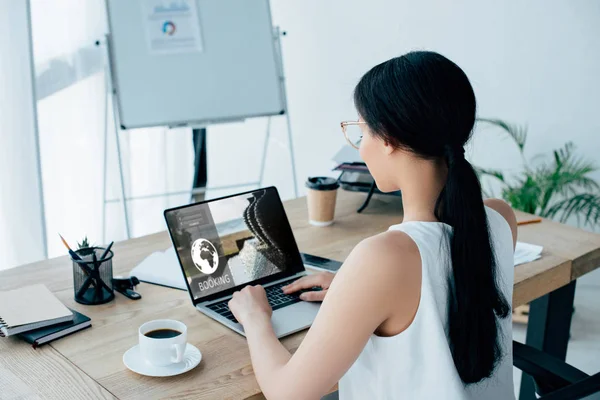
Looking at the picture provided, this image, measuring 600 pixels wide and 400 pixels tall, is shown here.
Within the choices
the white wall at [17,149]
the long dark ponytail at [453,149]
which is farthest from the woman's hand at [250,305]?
the white wall at [17,149]

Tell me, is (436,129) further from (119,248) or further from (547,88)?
(547,88)

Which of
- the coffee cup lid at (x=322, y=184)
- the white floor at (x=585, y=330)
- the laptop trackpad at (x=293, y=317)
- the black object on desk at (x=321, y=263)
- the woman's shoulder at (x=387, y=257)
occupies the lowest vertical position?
the white floor at (x=585, y=330)

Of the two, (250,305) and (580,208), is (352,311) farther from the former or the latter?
(580,208)

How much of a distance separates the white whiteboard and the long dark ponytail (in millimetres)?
1786

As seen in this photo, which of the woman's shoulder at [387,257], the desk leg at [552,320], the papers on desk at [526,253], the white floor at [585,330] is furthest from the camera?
the white floor at [585,330]

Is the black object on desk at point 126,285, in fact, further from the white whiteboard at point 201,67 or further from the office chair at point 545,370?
the white whiteboard at point 201,67

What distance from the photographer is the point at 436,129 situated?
0.99 metres

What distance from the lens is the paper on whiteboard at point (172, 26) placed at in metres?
2.68

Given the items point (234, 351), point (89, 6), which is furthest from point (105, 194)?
point (234, 351)

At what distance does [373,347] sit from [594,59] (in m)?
2.36

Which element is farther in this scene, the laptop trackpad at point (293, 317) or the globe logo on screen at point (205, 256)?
the globe logo on screen at point (205, 256)

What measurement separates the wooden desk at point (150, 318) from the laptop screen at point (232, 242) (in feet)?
0.28

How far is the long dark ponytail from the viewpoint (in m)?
0.98

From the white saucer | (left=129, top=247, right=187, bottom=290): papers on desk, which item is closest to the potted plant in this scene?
(left=129, top=247, right=187, bottom=290): papers on desk
